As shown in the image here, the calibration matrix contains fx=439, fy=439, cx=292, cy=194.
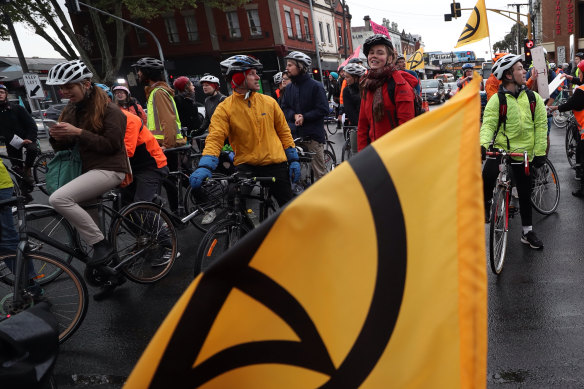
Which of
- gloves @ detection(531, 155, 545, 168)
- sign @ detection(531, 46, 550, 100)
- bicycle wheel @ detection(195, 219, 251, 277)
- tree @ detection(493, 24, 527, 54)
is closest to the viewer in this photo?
bicycle wheel @ detection(195, 219, 251, 277)

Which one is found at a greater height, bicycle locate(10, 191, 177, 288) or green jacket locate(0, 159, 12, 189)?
green jacket locate(0, 159, 12, 189)

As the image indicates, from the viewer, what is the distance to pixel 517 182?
441cm

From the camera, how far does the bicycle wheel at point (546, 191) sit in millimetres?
5320

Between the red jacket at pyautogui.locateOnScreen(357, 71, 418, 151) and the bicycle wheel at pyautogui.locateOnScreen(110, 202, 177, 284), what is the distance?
2281mm

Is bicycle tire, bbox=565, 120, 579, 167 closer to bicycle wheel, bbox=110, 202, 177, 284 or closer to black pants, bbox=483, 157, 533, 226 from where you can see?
black pants, bbox=483, 157, 533, 226

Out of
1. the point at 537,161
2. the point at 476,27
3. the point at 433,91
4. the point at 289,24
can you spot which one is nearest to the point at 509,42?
the point at 289,24

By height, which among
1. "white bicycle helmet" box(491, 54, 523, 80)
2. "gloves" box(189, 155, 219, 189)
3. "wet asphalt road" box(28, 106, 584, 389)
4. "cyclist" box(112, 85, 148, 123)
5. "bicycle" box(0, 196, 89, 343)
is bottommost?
"wet asphalt road" box(28, 106, 584, 389)

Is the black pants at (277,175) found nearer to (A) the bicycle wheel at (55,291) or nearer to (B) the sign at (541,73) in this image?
(A) the bicycle wheel at (55,291)

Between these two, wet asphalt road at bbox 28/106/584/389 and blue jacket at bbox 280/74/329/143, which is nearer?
wet asphalt road at bbox 28/106/584/389

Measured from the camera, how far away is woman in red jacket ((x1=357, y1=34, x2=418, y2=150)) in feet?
12.4

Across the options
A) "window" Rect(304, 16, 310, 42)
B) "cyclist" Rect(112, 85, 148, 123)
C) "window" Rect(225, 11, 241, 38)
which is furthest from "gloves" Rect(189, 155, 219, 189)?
"window" Rect(304, 16, 310, 42)

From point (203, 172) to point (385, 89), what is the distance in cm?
174

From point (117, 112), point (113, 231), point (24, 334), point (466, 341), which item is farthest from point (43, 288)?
point (466, 341)

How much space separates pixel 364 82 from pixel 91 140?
95.2 inches
